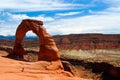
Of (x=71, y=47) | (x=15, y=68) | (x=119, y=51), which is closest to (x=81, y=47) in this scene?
(x=71, y=47)

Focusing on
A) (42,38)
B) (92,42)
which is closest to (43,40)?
(42,38)

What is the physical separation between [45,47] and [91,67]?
70.2ft

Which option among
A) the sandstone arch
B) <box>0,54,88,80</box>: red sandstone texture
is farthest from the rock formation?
<box>0,54,88,80</box>: red sandstone texture

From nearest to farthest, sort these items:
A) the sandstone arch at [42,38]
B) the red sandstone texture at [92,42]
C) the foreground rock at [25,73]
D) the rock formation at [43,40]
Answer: the foreground rock at [25,73], the rock formation at [43,40], the sandstone arch at [42,38], the red sandstone texture at [92,42]

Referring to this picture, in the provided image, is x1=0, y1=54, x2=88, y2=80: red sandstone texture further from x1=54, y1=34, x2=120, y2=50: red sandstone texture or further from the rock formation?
x1=54, y1=34, x2=120, y2=50: red sandstone texture

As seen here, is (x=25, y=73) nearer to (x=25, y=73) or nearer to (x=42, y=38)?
(x=25, y=73)

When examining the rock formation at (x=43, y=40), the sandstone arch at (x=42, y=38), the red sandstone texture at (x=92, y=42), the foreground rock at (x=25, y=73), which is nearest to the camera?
the foreground rock at (x=25, y=73)

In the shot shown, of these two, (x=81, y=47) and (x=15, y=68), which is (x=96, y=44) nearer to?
(x=81, y=47)

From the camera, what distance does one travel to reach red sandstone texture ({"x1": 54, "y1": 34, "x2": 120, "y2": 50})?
347 ft

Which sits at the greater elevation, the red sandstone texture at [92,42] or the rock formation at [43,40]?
the rock formation at [43,40]

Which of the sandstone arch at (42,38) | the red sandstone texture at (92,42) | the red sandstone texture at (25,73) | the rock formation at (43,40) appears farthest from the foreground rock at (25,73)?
the red sandstone texture at (92,42)

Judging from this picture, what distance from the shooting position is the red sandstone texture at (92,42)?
106 meters

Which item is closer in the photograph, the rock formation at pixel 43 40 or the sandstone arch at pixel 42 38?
the rock formation at pixel 43 40

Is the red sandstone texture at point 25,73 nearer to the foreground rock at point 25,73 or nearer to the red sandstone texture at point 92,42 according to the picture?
the foreground rock at point 25,73
